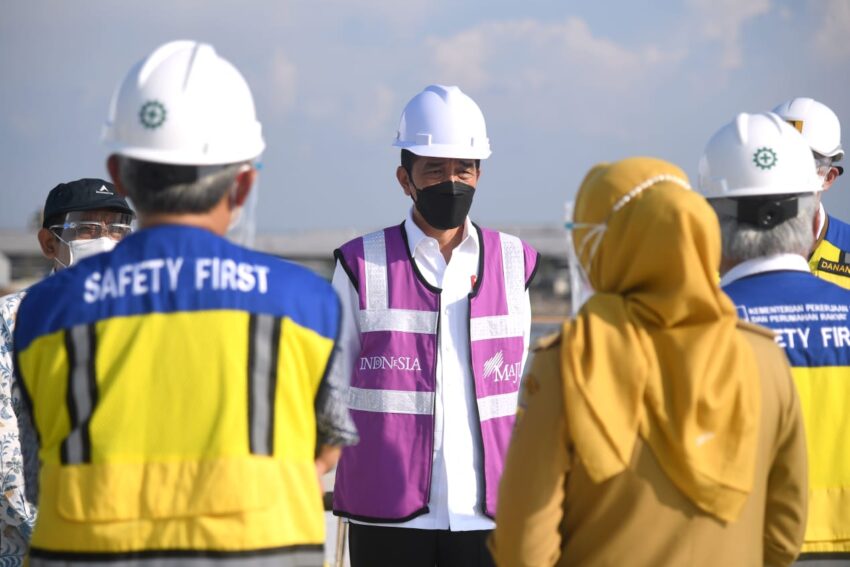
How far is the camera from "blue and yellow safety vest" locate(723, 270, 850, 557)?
112 inches

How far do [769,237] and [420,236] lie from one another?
1.53m

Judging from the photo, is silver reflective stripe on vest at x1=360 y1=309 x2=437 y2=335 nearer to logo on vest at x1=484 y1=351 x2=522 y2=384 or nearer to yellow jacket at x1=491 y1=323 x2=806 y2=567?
logo on vest at x1=484 y1=351 x2=522 y2=384

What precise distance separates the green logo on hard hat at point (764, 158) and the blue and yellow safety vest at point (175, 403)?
1414mm

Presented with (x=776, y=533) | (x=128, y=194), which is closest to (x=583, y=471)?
A: (x=776, y=533)

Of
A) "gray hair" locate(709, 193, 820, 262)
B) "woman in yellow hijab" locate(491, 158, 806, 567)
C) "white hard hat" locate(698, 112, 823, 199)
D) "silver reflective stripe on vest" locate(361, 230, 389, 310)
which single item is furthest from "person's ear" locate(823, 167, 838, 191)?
"woman in yellow hijab" locate(491, 158, 806, 567)

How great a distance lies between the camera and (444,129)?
13.4 ft

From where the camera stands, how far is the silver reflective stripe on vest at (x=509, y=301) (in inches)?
154

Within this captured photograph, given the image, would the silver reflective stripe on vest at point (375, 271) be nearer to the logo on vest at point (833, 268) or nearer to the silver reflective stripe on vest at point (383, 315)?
the silver reflective stripe on vest at point (383, 315)

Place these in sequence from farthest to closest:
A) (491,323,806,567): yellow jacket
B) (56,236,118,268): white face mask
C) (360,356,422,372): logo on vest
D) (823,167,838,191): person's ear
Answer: (823,167,838,191): person's ear
(56,236,118,268): white face mask
(360,356,422,372): logo on vest
(491,323,806,567): yellow jacket

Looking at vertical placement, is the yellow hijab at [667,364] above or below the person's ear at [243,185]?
below

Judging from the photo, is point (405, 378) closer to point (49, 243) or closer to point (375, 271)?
point (375, 271)

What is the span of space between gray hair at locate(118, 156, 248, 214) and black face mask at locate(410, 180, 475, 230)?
186cm

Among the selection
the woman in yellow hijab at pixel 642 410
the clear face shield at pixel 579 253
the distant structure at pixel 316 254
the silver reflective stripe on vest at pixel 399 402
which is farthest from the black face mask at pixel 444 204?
the distant structure at pixel 316 254

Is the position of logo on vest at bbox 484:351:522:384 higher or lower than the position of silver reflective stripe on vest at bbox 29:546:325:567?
higher
